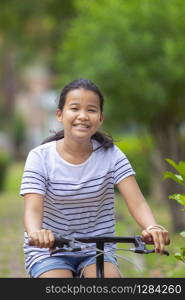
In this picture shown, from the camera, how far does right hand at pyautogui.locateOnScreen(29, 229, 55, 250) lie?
131 inches

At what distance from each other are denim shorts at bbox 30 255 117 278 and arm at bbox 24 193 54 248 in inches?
6.9

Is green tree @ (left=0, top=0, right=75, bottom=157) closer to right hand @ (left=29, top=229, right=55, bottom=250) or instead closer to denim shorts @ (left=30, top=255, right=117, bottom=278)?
denim shorts @ (left=30, top=255, right=117, bottom=278)

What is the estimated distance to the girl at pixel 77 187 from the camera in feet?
12.4

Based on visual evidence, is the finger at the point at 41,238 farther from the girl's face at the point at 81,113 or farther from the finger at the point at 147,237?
the girl's face at the point at 81,113

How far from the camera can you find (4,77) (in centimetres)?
5938

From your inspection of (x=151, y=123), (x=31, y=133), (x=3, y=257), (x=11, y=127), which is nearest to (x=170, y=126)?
(x=151, y=123)

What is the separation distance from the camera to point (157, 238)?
3.52 m

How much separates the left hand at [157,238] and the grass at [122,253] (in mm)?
123

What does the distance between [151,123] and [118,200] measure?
7876 mm

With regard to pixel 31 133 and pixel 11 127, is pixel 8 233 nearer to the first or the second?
pixel 11 127

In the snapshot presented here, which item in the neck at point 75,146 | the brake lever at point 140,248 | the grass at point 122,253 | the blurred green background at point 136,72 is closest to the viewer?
the brake lever at point 140,248

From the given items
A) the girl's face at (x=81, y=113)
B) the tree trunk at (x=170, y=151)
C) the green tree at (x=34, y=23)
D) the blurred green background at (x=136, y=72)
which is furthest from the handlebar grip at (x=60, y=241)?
the green tree at (x=34, y=23)

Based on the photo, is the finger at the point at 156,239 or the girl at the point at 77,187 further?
the girl at the point at 77,187

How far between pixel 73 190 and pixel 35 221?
11.3 inches
